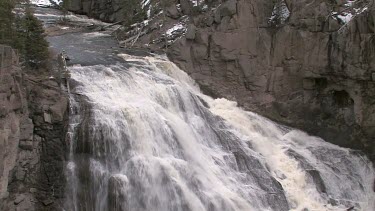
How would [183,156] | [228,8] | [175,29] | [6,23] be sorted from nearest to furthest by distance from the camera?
[6,23] < [183,156] < [228,8] < [175,29]

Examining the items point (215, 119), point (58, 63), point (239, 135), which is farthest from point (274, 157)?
point (58, 63)

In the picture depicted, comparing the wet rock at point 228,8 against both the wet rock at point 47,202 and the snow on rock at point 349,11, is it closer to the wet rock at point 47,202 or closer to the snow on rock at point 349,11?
the snow on rock at point 349,11

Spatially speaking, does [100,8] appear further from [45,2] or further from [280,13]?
[280,13]

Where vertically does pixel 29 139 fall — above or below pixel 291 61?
below

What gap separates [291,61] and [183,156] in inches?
506

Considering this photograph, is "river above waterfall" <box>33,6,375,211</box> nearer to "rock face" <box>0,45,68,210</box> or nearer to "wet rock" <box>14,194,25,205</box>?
"rock face" <box>0,45,68,210</box>

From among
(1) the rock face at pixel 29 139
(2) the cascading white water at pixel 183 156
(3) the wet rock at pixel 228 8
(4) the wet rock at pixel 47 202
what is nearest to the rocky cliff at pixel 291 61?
(3) the wet rock at pixel 228 8

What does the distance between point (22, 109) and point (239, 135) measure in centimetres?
1194

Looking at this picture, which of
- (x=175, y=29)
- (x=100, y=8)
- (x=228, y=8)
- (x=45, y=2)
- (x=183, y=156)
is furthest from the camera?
(x=45, y=2)

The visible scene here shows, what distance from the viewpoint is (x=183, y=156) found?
22.8 m

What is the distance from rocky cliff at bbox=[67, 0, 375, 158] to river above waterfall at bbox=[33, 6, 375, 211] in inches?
59.1

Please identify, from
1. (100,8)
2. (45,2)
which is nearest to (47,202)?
(100,8)

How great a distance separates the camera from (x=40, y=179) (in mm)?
20125

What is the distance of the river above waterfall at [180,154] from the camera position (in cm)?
2062
